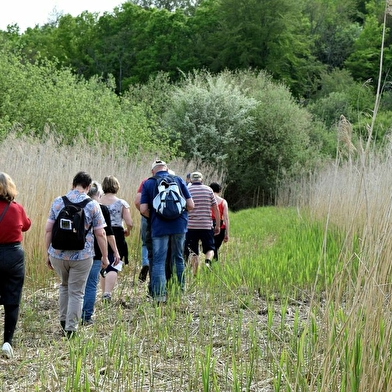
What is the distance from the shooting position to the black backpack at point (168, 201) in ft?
27.4

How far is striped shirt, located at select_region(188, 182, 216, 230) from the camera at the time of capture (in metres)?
10.5

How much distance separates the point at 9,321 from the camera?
6.26 meters

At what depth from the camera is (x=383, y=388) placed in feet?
11.5

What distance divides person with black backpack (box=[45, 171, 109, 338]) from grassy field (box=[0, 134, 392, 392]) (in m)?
0.37

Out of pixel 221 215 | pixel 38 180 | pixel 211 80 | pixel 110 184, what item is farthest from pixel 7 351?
pixel 211 80

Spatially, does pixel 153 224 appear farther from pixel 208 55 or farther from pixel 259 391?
pixel 208 55

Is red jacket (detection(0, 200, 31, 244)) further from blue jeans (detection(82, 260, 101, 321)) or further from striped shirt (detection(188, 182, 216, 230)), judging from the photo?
striped shirt (detection(188, 182, 216, 230))

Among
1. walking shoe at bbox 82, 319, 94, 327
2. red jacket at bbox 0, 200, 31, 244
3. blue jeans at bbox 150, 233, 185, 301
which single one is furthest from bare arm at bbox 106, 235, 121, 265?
red jacket at bbox 0, 200, 31, 244

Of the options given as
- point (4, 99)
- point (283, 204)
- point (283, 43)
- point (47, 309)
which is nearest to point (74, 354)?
point (47, 309)

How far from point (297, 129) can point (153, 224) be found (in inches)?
1243

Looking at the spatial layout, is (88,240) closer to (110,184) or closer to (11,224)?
(11,224)

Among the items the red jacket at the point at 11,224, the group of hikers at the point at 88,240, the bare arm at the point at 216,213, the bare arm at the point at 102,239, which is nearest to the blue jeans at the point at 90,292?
the group of hikers at the point at 88,240

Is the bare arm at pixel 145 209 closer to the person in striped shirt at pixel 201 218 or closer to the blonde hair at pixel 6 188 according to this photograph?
the person in striped shirt at pixel 201 218

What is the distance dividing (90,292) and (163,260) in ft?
3.70
